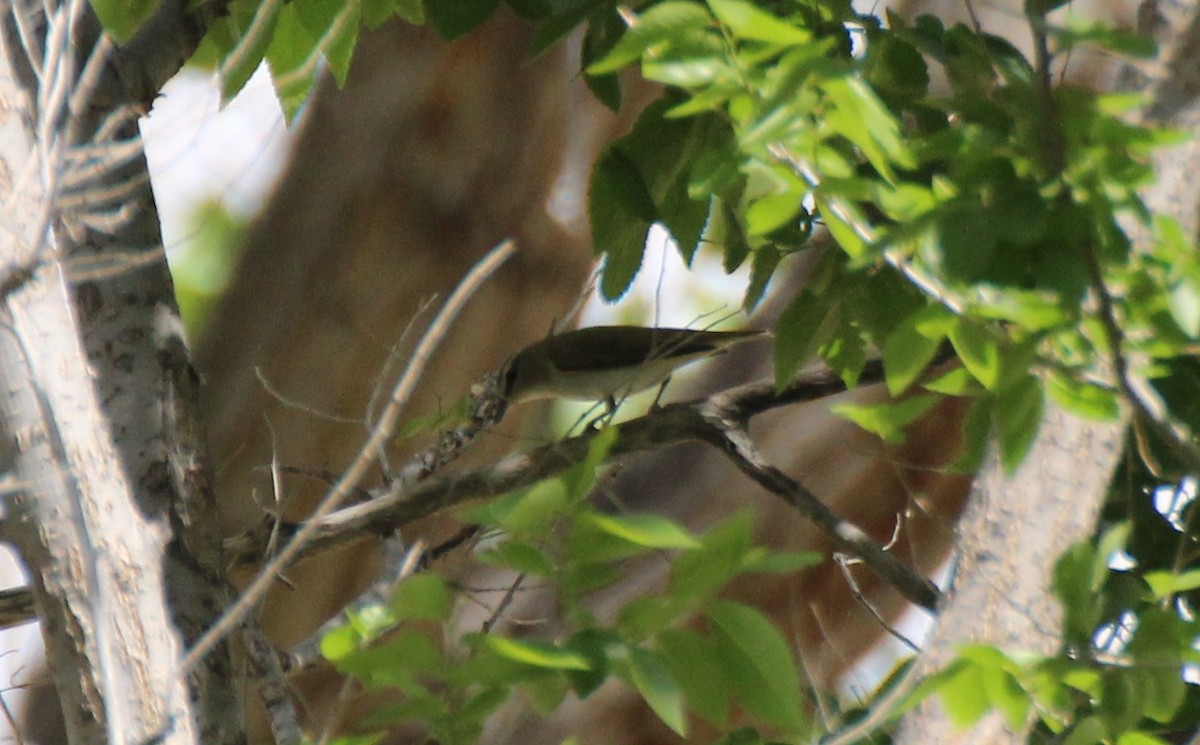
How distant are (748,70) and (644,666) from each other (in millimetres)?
716

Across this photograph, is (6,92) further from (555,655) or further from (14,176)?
(555,655)

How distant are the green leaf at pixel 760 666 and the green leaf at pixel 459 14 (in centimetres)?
125

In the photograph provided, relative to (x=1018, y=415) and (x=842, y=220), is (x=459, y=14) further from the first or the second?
(x=1018, y=415)

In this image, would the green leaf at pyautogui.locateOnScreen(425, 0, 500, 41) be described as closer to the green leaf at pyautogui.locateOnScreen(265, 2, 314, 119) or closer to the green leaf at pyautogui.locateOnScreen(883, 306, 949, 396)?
the green leaf at pyautogui.locateOnScreen(265, 2, 314, 119)

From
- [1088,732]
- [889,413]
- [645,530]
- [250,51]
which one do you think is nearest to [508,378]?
[250,51]

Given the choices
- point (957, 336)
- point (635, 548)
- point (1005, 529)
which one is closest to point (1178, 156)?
point (1005, 529)

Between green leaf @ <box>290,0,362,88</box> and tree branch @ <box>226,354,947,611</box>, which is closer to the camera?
green leaf @ <box>290,0,362,88</box>

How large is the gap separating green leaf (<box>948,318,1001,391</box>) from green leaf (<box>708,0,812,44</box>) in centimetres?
41

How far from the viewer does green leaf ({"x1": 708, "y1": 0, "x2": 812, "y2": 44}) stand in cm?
144

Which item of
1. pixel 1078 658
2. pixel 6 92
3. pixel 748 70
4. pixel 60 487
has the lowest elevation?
pixel 1078 658

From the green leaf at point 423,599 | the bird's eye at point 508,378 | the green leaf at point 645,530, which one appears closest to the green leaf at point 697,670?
the green leaf at point 645,530

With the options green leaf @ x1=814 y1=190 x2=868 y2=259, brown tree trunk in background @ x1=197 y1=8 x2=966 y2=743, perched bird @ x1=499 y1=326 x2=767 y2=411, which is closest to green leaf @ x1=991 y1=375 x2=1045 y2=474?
green leaf @ x1=814 y1=190 x2=868 y2=259

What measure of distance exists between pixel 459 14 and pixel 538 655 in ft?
4.22

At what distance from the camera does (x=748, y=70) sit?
1528 mm
